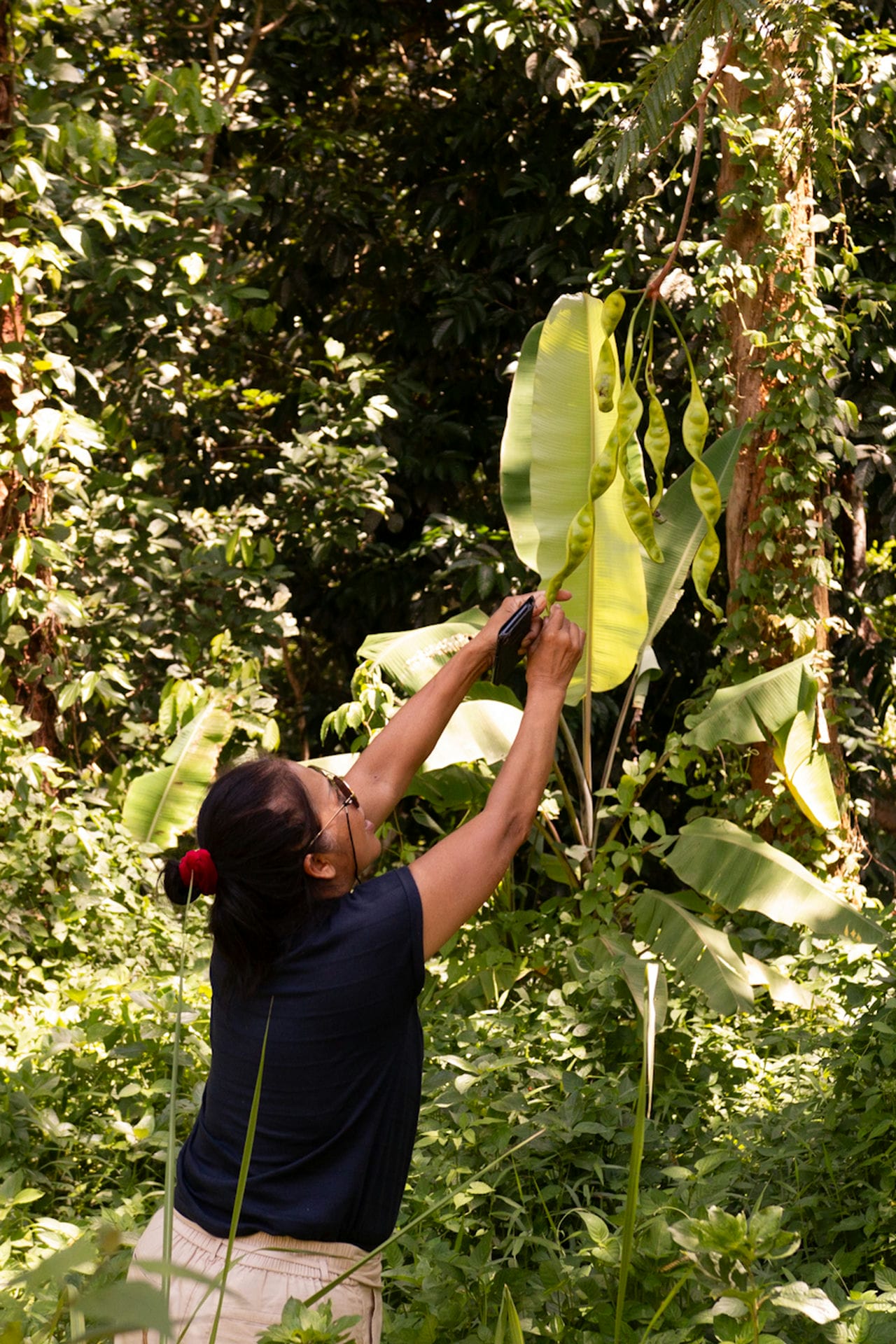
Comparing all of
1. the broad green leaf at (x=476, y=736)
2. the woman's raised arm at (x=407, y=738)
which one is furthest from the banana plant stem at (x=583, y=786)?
the woman's raised arm at (x=407, y=738)

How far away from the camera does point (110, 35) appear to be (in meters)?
5.68

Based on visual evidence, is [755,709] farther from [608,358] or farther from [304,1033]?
[304,1033]

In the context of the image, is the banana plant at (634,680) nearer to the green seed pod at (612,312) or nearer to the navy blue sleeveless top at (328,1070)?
the green seed pod at (612,312)

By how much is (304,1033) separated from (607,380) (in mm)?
951

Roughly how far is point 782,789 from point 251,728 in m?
2.05

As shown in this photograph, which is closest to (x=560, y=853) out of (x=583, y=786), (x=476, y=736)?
(x=583, y=786)

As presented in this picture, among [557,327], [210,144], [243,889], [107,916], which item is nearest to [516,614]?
[243,889]

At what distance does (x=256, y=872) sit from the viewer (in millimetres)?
1651

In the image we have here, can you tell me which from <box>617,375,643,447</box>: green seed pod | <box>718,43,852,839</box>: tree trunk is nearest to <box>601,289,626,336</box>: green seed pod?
<box>617,375,643,447</box>: green seed pod

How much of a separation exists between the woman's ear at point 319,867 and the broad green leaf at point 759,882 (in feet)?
6.95

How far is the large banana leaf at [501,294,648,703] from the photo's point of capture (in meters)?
3.85

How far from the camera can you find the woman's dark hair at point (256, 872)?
5.42 ft

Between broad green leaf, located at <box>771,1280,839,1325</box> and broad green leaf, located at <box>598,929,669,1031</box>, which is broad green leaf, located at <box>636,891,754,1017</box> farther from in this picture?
broad green leaf, located at <box>771,1280,839,1325</box>

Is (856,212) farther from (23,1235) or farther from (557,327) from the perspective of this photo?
(23,1235)
